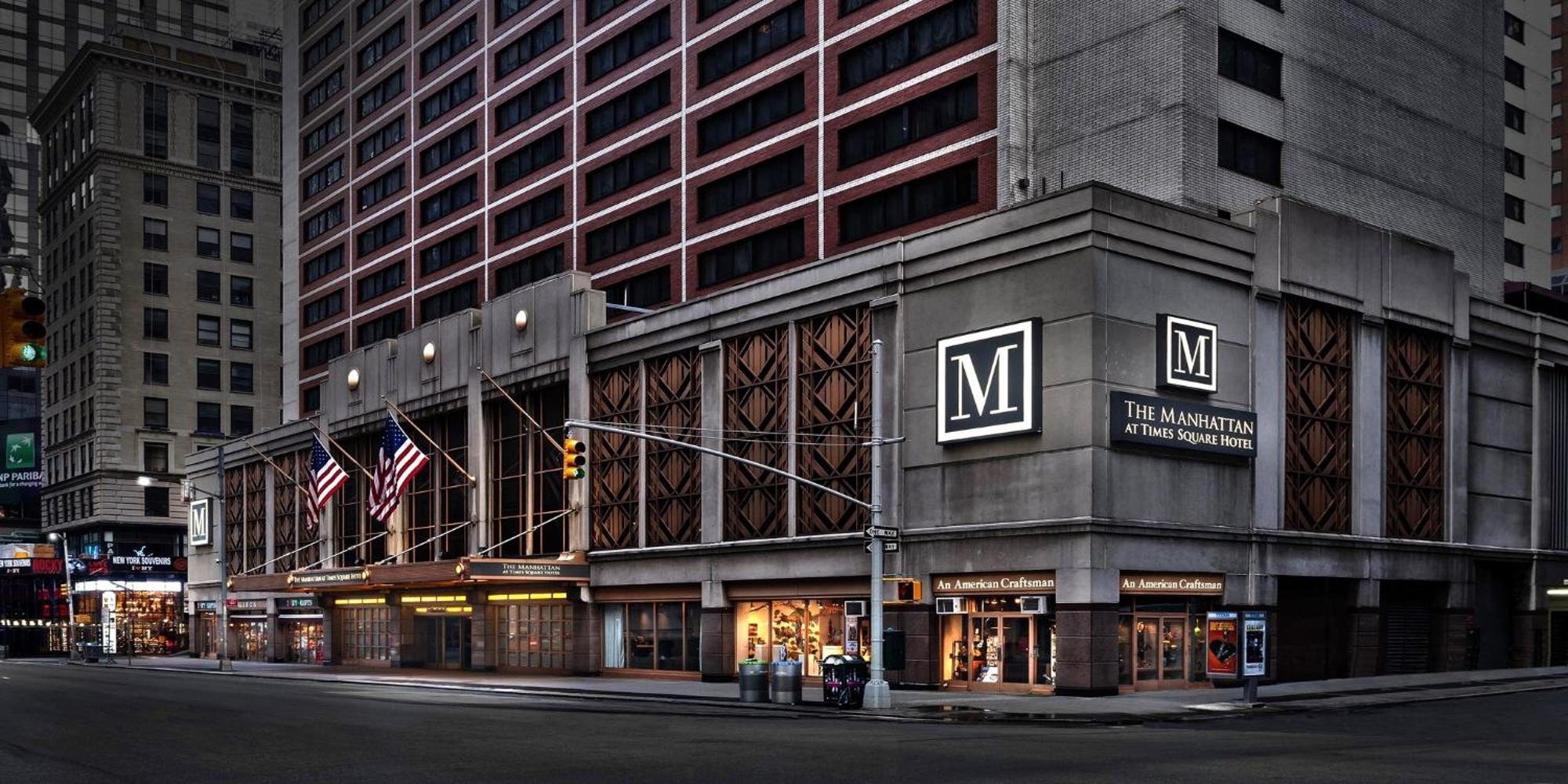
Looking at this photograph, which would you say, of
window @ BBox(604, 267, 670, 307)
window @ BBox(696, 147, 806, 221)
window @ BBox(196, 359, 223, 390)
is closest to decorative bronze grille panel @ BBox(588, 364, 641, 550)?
window @ BBox(604, 267, 670, 307)

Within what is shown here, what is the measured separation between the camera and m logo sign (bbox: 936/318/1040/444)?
39.2 meters

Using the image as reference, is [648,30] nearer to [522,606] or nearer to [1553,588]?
[522,606]

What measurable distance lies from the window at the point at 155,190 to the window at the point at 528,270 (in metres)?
55.6

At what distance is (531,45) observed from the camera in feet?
232

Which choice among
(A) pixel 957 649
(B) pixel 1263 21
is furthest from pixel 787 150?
(A) pixel 957 649

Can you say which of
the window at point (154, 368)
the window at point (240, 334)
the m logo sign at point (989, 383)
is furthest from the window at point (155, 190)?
the m logo sign at point (989, 383)

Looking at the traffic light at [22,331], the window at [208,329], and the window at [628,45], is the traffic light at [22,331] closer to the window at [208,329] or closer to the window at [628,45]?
the window at [628,45]

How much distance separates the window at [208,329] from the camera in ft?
378

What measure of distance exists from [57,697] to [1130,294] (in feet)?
101

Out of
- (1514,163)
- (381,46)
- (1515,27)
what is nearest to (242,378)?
(381,46)

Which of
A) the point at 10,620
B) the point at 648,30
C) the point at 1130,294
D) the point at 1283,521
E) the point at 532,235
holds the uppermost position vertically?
the point at 648,30

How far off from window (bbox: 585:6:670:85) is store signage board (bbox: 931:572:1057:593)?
29174mm

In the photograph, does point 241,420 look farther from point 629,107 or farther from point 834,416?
point 834,416

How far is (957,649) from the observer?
41.6 meters
